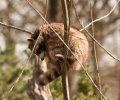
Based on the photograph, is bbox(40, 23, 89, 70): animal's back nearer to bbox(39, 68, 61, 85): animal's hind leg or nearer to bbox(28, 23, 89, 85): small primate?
bbox(28, 23, 89, 85): small primate

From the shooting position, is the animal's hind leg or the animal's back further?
the animal's back

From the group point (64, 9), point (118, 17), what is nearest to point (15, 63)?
point (118, 17)

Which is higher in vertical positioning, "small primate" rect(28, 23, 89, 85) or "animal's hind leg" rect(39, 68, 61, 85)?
"small primate" rect(28, 23, 89, 85)

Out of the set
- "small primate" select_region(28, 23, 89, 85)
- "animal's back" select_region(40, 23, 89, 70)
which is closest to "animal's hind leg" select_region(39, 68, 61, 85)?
"small primate" select_region(28, 23, 89, 85)

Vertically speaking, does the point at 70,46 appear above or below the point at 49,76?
above

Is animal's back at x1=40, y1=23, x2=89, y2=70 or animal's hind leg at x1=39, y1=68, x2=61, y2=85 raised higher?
animal's back at x1=40, y1=23, x2=89, y2=70

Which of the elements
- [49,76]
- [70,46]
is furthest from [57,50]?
[49,76]

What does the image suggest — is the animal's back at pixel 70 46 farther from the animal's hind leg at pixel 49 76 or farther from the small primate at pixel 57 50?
the animal's hind leg at pixel 49 76

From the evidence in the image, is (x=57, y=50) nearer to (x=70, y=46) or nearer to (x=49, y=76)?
(x=70, y=46)

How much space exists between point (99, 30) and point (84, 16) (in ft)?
2.10

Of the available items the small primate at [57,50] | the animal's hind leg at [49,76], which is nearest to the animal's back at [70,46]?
the small primate at [57,50]

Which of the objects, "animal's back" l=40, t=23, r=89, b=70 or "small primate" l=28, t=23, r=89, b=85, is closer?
"small primate" l=28, t=23, r=89, b=85

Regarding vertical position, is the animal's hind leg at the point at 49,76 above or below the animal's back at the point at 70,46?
below

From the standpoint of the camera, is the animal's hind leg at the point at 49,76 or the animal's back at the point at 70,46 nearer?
the animal's hind leg at the point at 49,76
